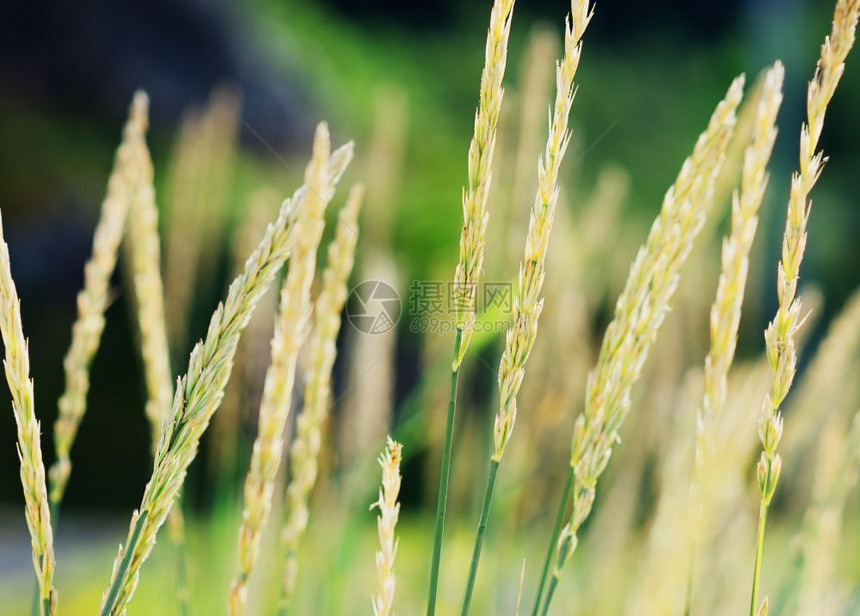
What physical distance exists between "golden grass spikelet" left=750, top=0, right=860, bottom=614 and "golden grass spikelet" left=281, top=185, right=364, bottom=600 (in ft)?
0.88

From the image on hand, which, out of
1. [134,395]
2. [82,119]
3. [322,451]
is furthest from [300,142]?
[322,451]

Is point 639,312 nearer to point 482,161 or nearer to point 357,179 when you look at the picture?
point 482,161

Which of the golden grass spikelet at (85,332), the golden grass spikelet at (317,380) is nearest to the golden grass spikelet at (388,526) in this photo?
the golden grass spikelet at (317,380)

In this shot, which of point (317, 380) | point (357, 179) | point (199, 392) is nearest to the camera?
point (199, 392)

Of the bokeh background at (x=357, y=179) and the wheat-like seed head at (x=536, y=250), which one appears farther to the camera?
the bokeh background at (x=357, y=179)

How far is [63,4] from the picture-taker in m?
2.73

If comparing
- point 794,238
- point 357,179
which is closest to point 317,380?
point 794,238

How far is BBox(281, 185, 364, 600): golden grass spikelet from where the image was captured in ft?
1.70

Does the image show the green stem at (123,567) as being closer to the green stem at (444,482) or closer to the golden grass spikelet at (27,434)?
the golden grass spikelet at (27,434)

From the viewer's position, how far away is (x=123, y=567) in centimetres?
37

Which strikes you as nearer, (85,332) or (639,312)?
(639,312)

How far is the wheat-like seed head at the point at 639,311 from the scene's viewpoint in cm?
41

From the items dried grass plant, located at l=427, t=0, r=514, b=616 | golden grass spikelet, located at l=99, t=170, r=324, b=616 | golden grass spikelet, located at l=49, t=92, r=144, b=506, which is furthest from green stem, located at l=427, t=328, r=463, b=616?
golden grass spikelet, located at l=49, t=92, r=144, b=506

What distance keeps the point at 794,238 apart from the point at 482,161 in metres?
0.16
